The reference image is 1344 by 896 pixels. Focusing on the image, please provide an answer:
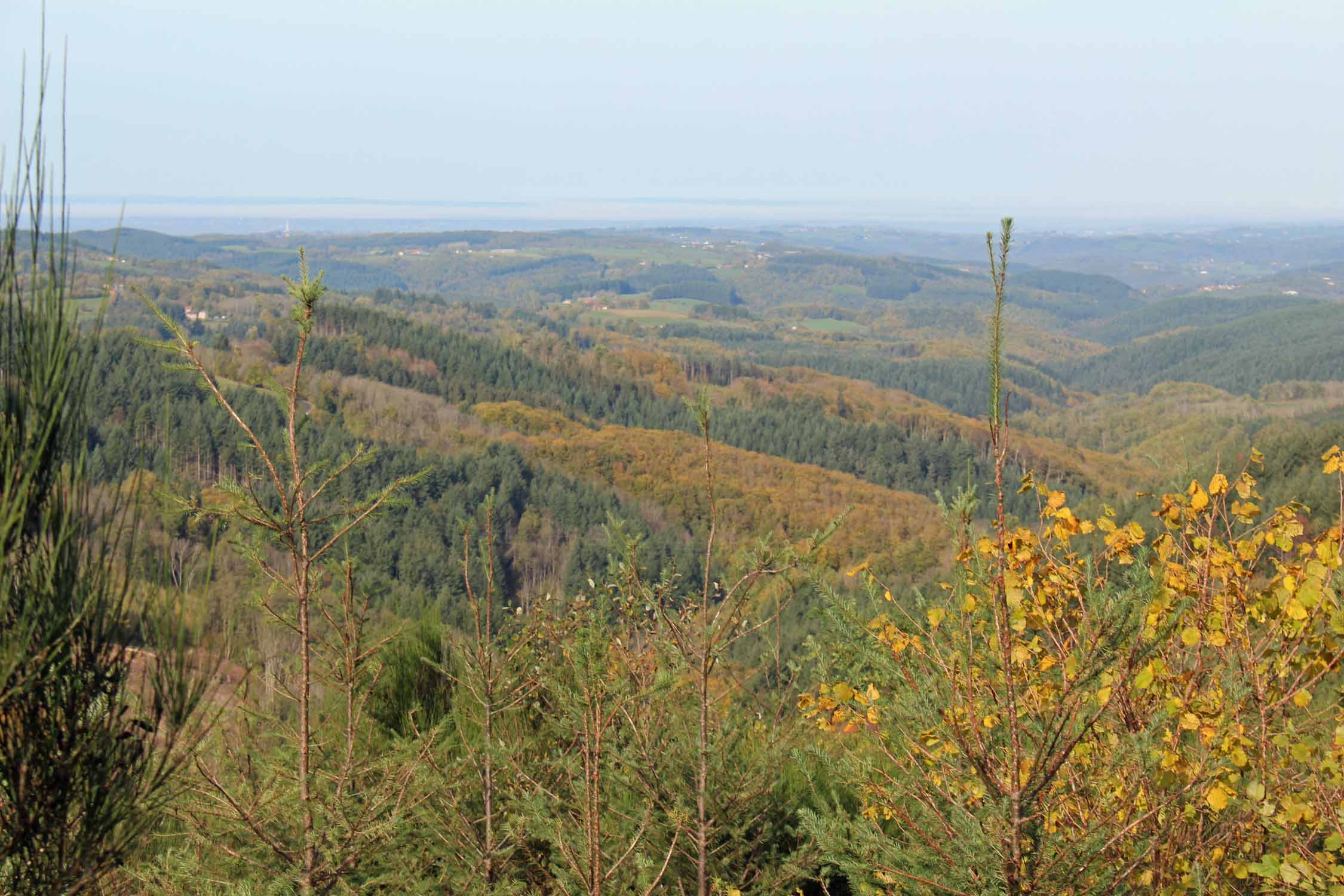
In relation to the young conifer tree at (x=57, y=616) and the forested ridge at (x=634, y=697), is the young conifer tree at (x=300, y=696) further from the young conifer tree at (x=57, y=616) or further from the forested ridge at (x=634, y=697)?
the young conifer tree at (x=57, y=616)

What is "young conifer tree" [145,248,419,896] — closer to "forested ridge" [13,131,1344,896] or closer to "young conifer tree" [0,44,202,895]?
"forested ridge" [13,131,1344,896]

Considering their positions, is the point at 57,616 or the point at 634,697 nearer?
the point at 57,616

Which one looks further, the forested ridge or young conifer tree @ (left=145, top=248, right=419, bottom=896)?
young conifer tree @ (left=145, top=248, right=419, bottom=896)

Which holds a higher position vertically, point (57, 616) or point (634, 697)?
point (57, 616)

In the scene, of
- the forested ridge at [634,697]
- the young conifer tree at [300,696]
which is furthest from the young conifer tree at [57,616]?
the young conifer tree at [300,696]

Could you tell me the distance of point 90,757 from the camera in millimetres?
2086

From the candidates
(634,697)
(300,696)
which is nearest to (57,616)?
(300,696)

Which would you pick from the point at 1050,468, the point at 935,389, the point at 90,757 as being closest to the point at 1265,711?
the point at 90,757

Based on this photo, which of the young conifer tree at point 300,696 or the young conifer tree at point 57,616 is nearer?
the young conifer tree at point 57,616

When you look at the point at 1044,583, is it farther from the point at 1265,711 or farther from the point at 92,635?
the point at 92,635

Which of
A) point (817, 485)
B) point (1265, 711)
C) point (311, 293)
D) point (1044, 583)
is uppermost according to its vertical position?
point (311, 293)

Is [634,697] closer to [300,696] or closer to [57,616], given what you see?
[300,696]

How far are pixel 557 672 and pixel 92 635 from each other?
2.88m

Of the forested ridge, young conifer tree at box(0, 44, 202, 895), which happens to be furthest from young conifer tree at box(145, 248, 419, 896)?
young conifer tree at box(0, 44, 202, 895)
